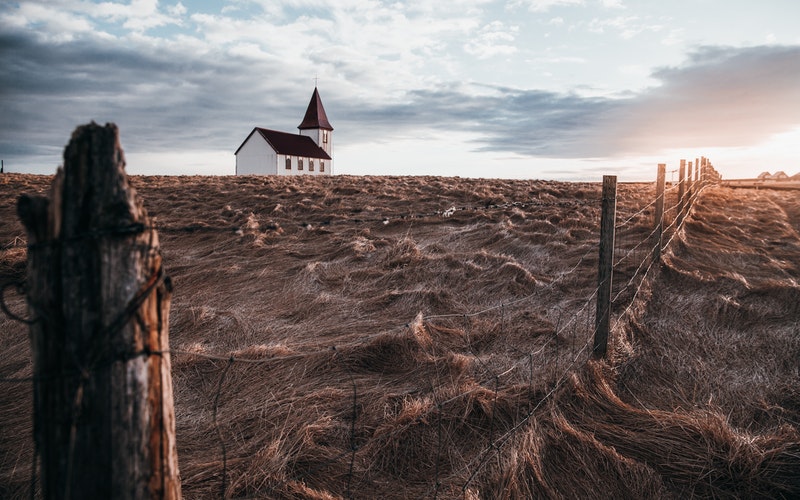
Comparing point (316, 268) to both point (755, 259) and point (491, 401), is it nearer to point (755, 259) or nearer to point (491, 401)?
point (491, 401)

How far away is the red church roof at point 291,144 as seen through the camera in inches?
1842

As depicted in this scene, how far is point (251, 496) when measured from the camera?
3.11m

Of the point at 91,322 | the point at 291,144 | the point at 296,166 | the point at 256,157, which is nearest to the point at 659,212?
the point at 91,322

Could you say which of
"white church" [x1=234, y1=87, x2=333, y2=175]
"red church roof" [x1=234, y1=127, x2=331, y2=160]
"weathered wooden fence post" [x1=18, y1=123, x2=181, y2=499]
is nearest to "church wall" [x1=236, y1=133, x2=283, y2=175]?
"white church" [x1=234, y1=87, x2=333, y2=175]

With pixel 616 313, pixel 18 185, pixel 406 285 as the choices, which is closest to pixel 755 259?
pixel 616 313

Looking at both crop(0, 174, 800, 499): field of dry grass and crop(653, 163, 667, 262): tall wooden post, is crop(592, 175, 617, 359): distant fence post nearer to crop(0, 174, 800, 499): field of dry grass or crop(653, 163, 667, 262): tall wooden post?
crop(0, 174, 800, 499): field of dry grass

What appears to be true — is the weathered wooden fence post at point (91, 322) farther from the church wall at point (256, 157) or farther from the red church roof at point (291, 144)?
the red church roof at point (291, 144)

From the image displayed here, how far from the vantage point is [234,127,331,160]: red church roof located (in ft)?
153

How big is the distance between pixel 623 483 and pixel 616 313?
9.60 ft

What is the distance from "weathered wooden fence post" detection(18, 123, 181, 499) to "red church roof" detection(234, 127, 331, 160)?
46202mm

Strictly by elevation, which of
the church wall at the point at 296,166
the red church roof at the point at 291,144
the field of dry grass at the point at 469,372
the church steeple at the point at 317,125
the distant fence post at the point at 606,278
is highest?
the church steeple at the point at 317,125

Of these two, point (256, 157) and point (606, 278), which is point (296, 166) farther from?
point (606, 278)

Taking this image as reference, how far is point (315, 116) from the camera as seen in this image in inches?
2172

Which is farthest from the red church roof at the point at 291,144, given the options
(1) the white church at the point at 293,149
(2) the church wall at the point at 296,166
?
(2) the church wall at the point at 296,166
